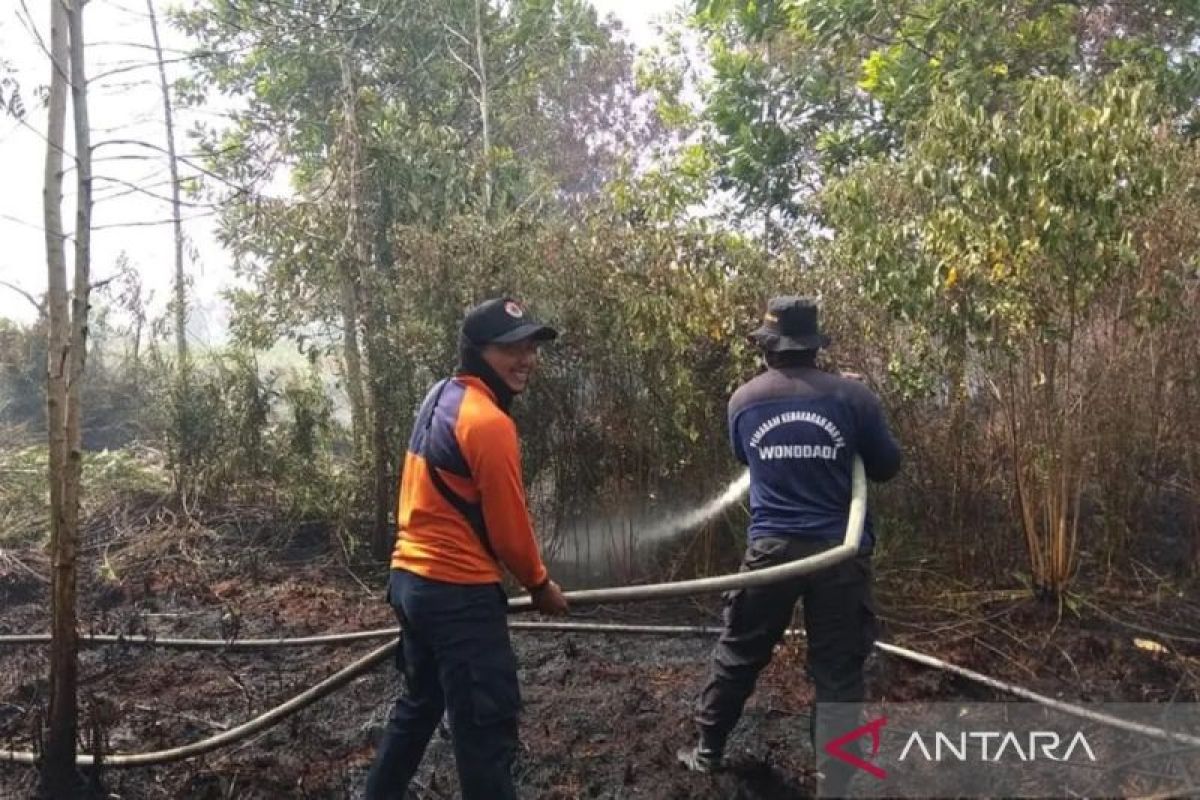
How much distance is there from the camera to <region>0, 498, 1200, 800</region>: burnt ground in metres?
3.48

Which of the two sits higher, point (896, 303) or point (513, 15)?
point (513, 15)

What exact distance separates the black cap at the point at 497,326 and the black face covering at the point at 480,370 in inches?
0.9

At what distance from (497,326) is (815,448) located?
122 cm

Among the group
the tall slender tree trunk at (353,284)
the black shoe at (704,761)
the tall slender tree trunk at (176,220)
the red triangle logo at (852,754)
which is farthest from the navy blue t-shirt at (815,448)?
the tall slender tree trunk at (353,284)

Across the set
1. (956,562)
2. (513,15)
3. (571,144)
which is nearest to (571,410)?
(956,562)

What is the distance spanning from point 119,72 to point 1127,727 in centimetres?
466

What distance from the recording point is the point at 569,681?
452 cm

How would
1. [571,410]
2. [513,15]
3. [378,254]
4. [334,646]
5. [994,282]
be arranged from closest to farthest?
1. [994,282]
2. [334,646]
3. [571,410]
4. [378,254]
5. [513,15]

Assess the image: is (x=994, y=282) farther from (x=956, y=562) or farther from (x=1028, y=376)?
(x=956, y=562)

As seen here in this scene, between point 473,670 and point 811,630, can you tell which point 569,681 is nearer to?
point 811,630

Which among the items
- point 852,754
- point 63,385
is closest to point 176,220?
point 63,385

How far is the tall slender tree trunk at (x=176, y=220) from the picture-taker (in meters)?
3.76

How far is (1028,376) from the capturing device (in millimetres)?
4762

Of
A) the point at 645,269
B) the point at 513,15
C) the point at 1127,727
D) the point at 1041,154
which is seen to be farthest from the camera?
the point at 513,15
